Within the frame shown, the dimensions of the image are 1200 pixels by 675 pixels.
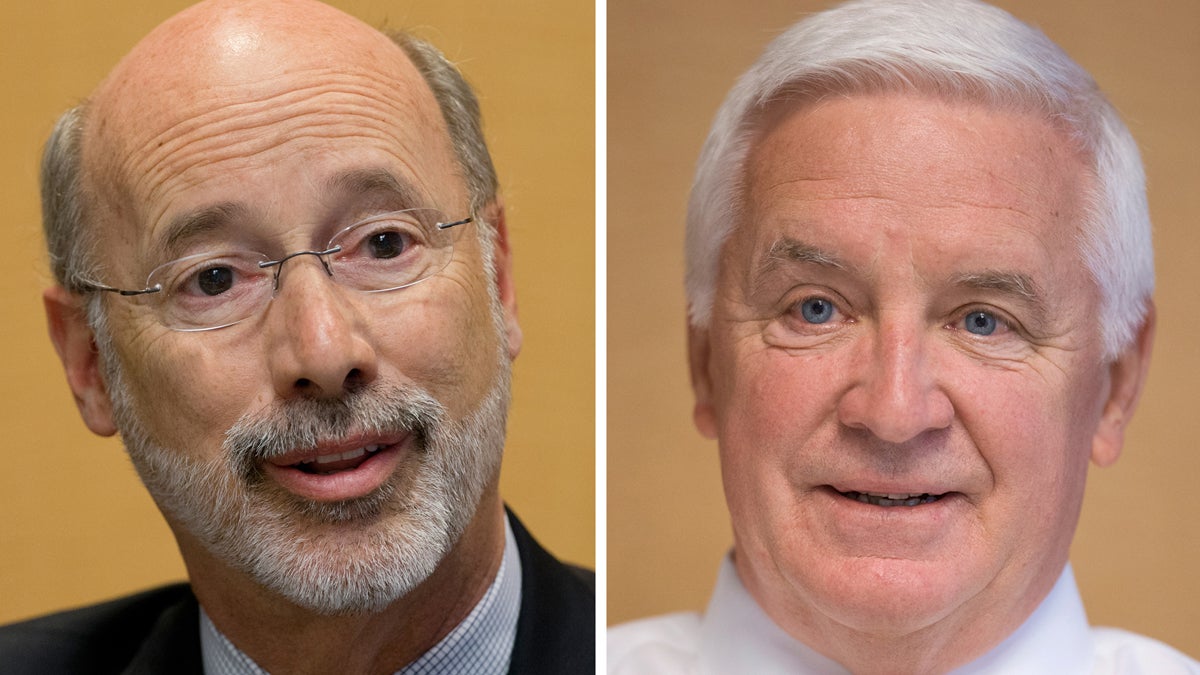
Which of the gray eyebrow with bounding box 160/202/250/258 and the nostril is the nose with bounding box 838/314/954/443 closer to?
the nostril

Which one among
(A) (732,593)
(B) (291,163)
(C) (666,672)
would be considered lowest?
(C) (666,672)

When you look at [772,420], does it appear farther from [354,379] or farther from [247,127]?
[247,127]

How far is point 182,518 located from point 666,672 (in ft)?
2.87

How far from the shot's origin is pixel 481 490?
96.1 inches

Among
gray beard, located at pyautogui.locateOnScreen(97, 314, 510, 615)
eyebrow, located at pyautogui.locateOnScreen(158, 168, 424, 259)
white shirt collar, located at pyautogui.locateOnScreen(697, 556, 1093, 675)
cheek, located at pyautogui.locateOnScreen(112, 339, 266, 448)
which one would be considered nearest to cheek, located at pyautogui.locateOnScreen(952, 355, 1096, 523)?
white shirt collar, located at pyautogui.locateOnScreen(697, 556, 1093, 675)

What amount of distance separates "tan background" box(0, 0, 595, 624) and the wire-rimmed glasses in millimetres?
409

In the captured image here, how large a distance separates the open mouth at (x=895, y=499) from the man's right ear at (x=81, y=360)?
43.9 inches

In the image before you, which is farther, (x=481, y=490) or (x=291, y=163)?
(x=481, y=490)

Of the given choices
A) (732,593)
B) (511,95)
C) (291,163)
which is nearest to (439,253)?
(291,163)

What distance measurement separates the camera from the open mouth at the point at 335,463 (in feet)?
7.52

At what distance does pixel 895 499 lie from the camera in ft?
7.53

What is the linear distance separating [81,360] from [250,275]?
0.38 m

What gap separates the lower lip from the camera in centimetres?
227

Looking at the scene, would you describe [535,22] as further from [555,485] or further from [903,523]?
[903,523]
